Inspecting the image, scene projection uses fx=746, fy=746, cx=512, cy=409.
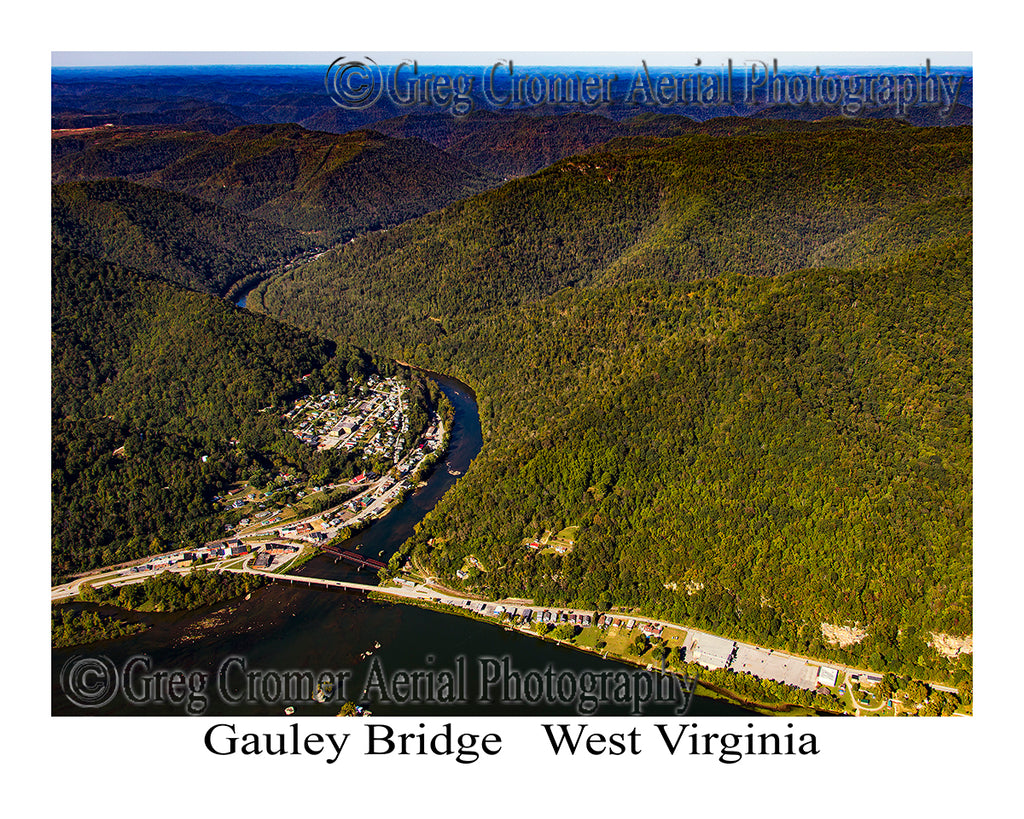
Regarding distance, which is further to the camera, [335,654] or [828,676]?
[335,654]

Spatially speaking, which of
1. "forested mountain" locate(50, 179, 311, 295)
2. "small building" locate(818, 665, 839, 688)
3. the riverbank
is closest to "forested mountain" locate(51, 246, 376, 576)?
the riverbank

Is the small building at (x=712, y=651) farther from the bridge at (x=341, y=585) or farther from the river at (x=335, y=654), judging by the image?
the bridge at (x=341, y=585)

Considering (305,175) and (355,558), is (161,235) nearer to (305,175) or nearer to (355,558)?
(305,175)

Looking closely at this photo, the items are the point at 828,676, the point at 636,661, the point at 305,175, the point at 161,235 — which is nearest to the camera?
the point at 828,676

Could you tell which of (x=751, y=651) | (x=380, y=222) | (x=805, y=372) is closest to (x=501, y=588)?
(x=751, y=651)

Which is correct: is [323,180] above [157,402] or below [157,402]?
above

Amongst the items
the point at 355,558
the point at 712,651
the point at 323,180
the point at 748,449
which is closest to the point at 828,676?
the point at 712,651
